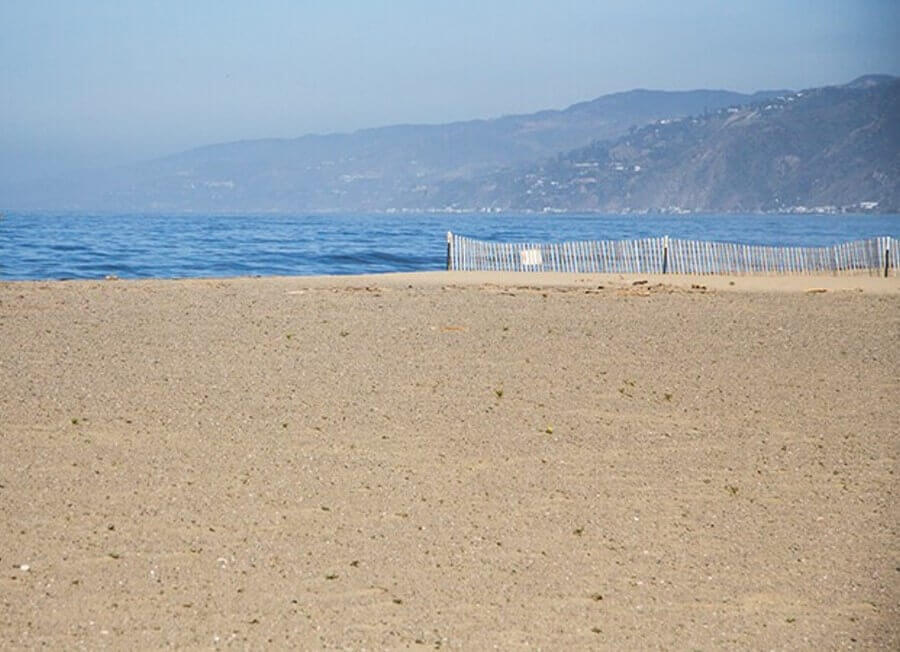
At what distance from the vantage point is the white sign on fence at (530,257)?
101 ft

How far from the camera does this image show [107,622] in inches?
190

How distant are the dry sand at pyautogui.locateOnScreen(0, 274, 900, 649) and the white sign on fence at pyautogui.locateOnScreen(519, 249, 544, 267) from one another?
1856cm

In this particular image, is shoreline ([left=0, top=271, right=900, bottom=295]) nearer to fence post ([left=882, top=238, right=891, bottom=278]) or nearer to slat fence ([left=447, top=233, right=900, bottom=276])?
fence post ([left=882, top=238, right=891, bottom=278])

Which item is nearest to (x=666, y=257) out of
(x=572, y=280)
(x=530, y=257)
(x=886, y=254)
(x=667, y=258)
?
(x=667, y=258)

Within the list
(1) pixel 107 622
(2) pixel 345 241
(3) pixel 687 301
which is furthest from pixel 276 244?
(1) pixel 107 622

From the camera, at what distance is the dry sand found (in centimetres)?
497

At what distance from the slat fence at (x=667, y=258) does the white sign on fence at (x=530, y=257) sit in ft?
0.24

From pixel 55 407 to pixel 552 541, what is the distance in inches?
162

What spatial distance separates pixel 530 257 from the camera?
101 ft

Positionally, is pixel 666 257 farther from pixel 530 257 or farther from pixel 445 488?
pixel 445 488

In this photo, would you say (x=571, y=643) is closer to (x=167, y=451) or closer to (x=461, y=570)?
(x=461, y=570)

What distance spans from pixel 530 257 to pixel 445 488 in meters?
24.4

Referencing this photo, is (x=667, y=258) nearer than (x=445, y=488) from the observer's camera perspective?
No

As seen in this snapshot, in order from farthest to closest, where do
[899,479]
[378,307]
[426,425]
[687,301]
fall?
[687,301], [378,307], [426,425], [899,479]
